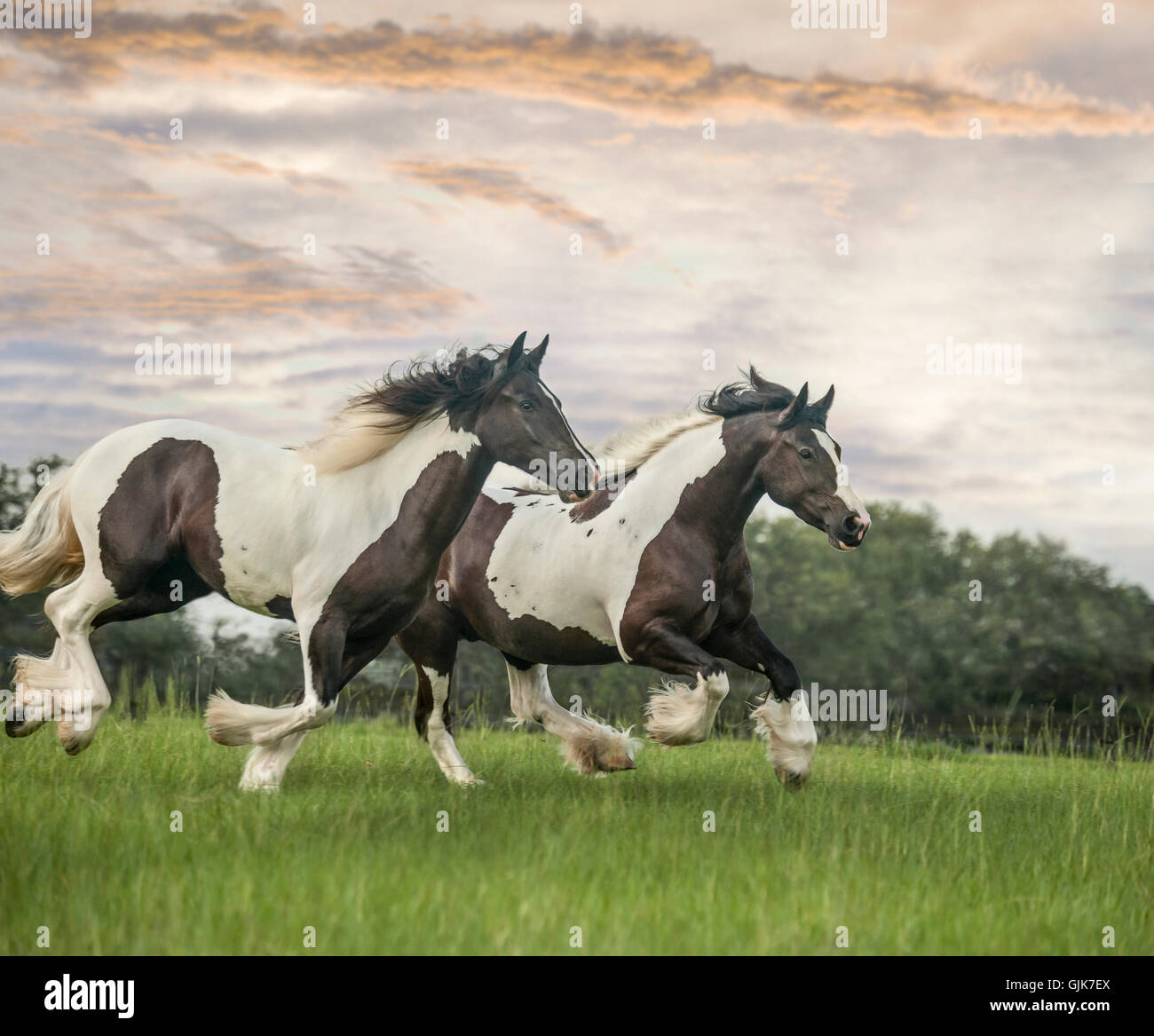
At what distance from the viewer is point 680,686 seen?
6.39 metres

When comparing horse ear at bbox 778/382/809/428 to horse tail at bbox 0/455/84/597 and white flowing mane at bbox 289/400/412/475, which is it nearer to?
white flowing mane at bbox 289/400/412/475

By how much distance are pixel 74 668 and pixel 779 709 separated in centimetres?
394

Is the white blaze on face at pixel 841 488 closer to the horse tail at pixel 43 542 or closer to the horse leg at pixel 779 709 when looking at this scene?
the horse leg at pixel 779 709

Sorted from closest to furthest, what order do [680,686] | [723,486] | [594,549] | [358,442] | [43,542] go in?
[358,442], [680,686], [723,486], [594,549], [43,542]

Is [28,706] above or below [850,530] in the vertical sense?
below

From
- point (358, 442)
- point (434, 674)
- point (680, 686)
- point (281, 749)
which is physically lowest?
point (281, 749)

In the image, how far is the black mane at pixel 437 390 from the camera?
19.2 feet

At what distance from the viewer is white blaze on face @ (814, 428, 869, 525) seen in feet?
20.6

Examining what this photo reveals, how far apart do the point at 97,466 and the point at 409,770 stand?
269cm

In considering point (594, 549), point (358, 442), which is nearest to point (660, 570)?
point (594, 549)

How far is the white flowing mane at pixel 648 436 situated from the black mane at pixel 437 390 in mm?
1388

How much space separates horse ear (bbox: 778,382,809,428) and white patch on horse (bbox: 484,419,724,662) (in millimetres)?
384

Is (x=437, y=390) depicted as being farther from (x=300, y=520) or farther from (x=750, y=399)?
(x=750, y=399)
